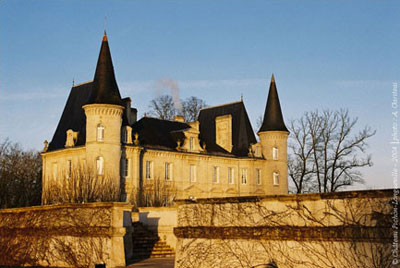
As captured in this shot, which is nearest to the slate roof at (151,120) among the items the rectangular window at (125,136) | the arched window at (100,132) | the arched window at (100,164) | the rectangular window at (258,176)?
the rectangular window at (125,136)

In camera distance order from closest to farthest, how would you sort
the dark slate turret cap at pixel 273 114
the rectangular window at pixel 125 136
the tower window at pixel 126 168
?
1. the tower window at pixel 126 168
2. the rectangular window at pixel 125 136
3. the dark slate turret cap at pixel 273 114

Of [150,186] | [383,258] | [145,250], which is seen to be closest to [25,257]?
[145,250]

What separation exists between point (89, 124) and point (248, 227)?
28.2 metres

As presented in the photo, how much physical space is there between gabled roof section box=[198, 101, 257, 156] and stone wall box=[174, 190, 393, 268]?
1420 inches

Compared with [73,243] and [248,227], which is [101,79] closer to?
[73,243]

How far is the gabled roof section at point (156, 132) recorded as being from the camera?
4775 centimetres

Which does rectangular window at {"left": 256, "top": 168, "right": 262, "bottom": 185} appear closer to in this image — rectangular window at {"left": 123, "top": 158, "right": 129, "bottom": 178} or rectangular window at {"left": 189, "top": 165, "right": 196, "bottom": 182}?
rectangular window at {"left": 189, "top": 165, "right": 196, "bottom": 182}

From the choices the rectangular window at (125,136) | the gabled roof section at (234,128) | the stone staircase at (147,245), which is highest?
the gabled roof section at (234,128)

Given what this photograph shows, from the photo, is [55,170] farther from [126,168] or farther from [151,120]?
[151,120]

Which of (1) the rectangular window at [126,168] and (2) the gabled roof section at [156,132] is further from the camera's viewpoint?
(2) the gabled roof section at [156,132]

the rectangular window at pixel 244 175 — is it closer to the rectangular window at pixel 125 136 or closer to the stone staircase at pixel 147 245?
the rectangular window at pixel 125 136

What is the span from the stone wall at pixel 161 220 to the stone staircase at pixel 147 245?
353mm

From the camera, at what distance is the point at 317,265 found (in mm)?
14172

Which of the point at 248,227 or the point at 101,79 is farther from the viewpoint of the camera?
the point at 101,79
